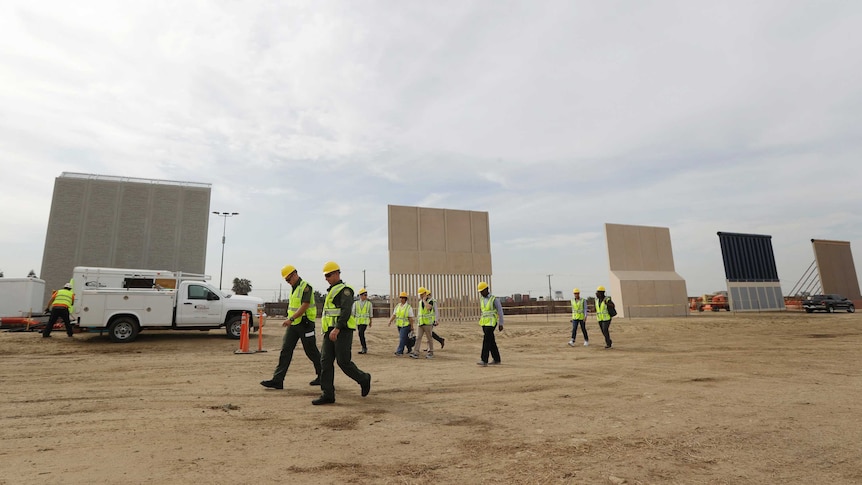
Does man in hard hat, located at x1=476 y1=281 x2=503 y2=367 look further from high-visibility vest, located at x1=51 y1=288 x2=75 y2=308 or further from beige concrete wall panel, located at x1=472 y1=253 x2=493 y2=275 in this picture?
beige concrete wall panel, located at x1=472 y1=253 x2=493 y2=275

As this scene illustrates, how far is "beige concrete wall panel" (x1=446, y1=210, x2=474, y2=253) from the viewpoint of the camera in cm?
2728

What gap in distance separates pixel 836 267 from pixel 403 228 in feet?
139

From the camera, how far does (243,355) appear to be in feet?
38.5

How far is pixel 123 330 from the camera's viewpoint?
14.0m

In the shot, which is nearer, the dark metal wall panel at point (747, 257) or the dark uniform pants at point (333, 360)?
the dark uniform pants at point (333, 360)

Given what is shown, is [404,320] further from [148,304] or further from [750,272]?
[750,272]

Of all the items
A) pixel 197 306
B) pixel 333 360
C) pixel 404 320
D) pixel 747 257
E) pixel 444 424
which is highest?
pixel 747 257

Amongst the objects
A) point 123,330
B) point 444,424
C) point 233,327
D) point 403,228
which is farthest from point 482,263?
point 444,424

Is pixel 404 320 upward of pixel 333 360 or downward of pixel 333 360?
upward

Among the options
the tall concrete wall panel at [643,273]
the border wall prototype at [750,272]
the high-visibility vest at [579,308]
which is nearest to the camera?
the high-visibility vest at [579,308]

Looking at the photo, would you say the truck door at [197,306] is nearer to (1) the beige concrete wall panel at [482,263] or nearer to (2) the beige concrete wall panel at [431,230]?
(2) the beige concrete wall panel at [431,230]

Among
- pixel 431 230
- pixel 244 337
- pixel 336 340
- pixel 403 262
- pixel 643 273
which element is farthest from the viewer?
pixel 643 273

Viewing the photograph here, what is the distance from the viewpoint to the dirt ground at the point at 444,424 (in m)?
3.41

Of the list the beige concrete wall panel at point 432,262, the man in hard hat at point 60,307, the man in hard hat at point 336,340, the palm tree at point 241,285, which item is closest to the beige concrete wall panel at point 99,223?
the palm tree at point 241,285
